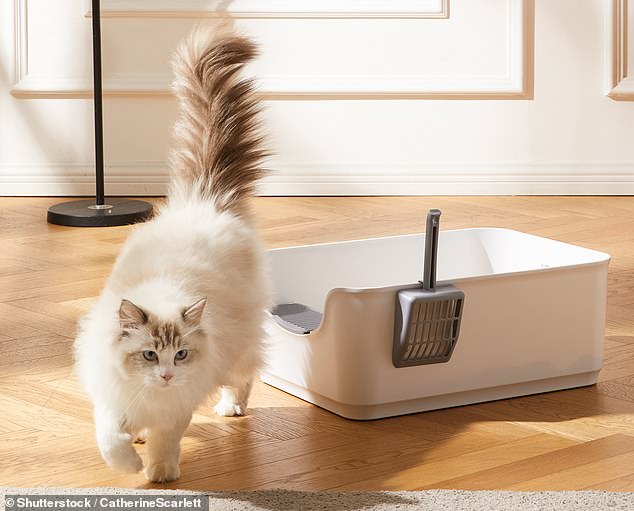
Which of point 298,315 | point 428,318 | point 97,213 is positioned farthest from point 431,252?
point 97,213

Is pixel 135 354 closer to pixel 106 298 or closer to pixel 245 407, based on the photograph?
pixel 106 298

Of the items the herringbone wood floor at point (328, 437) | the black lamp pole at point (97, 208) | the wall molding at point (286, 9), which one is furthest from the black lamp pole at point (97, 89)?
the herringbone wood floor at point (328, 437)

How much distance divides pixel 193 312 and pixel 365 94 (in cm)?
245

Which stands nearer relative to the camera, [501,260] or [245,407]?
[245,407]

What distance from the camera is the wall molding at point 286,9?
365 cm

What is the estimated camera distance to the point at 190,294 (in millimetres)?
1422

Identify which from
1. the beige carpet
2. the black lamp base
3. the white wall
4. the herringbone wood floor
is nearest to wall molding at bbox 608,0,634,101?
the white wall

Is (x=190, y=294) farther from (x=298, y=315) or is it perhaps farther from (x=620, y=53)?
(x=620, y=53)

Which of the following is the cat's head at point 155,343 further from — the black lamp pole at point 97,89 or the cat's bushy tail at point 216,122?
the black lamp pole at point 97,89

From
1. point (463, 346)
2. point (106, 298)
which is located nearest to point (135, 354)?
point (106, 298)

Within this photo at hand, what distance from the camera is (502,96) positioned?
3674mm

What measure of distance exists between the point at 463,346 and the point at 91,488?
2.09 feet

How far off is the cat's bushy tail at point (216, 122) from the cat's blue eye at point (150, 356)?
14.6 inches

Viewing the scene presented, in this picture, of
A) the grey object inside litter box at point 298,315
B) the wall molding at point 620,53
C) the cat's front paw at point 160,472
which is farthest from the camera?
the wall molding at point 620,53
